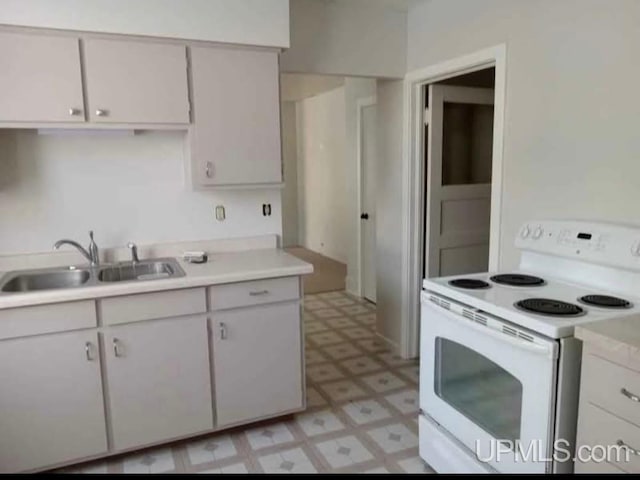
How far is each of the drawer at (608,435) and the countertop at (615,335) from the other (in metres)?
0.20

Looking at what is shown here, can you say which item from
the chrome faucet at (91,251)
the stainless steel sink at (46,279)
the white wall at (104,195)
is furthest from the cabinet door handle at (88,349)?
the white wall at (104,195)

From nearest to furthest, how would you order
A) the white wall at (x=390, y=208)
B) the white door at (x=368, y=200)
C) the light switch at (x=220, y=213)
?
the light switch at (x=220, y=213), the white wall at (x=390, y=208), the white door at (x=368, y=200)

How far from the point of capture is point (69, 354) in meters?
2.16

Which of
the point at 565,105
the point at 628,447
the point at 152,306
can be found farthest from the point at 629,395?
the point at 152,306

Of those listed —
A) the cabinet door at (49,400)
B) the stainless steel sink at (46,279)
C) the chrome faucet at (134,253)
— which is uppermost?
the chrome faucet at (134,253)

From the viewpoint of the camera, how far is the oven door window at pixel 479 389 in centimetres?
175

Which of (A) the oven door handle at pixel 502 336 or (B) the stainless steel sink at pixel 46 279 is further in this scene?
(B) the stainless steel sink at pixel 46 279

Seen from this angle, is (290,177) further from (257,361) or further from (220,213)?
(257,361)

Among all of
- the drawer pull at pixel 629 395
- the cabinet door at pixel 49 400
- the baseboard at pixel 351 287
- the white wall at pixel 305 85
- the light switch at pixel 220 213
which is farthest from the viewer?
the white wall at pixel 305 85

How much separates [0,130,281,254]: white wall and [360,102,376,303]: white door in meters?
2.10

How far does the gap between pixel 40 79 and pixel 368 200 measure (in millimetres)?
3299

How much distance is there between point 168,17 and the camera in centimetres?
238

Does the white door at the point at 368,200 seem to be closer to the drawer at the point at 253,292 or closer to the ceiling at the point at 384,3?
the ceiling at the point at 384,3

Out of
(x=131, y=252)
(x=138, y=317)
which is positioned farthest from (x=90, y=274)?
(x=138, y=317)
